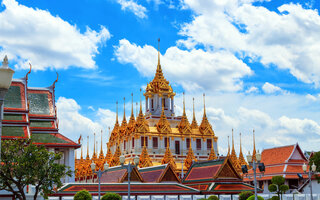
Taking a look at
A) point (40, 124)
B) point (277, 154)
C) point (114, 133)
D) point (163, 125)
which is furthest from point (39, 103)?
point (114, 133)

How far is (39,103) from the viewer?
3441cm

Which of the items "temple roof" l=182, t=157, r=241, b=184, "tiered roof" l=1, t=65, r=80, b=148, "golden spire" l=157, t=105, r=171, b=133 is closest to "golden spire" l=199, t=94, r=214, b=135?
"golden spire" l=157, t=105, r=171, b=133

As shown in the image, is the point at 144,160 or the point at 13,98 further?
the point at 144,160

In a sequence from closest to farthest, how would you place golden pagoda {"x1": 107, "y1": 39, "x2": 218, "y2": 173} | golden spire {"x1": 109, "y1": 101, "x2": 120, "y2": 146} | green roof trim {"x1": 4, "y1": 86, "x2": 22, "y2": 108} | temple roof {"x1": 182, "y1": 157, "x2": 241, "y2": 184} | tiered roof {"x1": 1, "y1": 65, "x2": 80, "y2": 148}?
tiered roof {"x1": 1, "y1": 65, "x2": 80, "y2": 148} < green roof trim {"x1": 4, "y1": 86, "x2": 22, "y2": 108} < temple roof {"x1": 182, "y1": 157, "x2": 241, "y2": 184} < golden pagoda {"x1": 107, "y1": 39, "x2": 218, "y2": 173} < golden spire {"x1": 109, "y1": 101, "x2": 120, "y2": 146}

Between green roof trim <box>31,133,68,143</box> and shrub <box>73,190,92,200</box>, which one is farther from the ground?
green roof trim <box>31,133,68,143</box>

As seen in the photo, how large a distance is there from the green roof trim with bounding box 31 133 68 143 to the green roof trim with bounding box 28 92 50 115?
A: 261 centimetres

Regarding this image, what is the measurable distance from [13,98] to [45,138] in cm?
436

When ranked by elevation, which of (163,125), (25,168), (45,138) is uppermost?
(163,125)

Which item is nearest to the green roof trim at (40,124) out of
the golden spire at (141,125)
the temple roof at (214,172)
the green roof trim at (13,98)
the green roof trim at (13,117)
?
the green roof trim at (13,117)

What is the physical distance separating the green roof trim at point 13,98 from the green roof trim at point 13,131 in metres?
2.33

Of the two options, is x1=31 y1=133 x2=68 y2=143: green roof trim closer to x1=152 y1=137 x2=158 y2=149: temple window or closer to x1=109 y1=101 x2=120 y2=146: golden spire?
x1=152 y1=137 x2=158 y2=149: temple window

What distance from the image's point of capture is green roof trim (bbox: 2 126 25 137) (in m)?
29.1

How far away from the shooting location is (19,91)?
3319 cm

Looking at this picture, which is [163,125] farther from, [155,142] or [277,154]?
[277,154]
